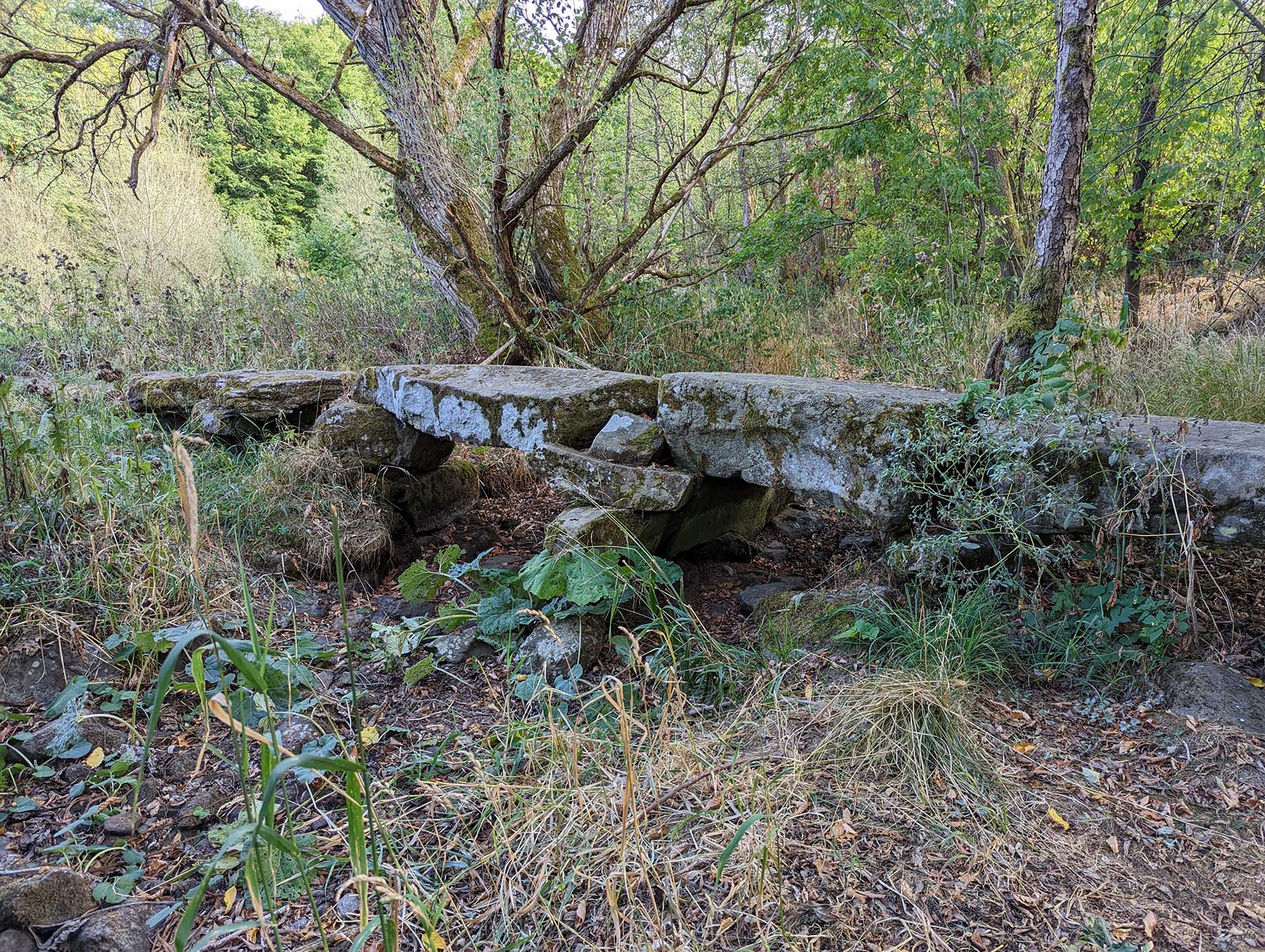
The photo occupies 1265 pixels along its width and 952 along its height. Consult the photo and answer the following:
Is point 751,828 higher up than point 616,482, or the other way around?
point 616,482

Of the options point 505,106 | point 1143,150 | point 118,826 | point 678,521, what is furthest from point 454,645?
point 1143,150

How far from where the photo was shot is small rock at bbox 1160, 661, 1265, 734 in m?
2.01

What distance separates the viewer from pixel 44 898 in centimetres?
155

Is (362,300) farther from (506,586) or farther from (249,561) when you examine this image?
(506,586)

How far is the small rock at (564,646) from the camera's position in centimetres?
260

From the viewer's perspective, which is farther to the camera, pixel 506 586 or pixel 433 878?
pixel 506 586

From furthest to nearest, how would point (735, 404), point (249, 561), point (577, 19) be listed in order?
point (577, 19), point (249, 561), point (735, 404)

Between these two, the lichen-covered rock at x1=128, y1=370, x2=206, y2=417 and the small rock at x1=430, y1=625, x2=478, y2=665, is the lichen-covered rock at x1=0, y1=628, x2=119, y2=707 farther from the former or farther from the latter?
the lichen-covered rock at x1=128, y1=370, x2=206, y2=417

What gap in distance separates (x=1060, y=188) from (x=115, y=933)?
13.1 ft

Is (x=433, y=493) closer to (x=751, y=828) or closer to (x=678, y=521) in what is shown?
(x=678, y=521)

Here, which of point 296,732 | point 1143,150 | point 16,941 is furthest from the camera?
point 1143,150

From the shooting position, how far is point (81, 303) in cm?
609

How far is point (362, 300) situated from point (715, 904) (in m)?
6.18

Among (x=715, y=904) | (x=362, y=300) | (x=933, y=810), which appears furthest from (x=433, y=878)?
(x=362, y=300)
